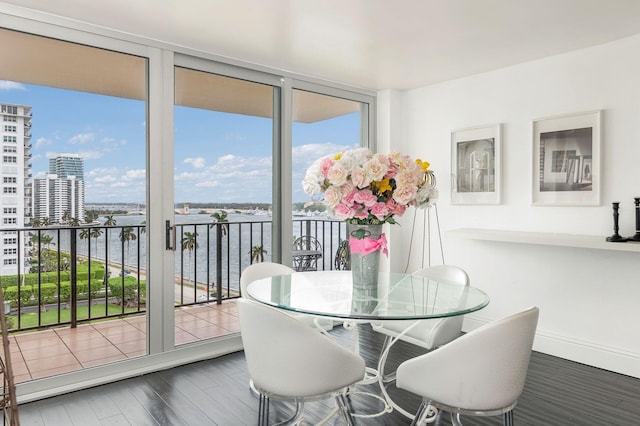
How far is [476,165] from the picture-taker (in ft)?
13.9

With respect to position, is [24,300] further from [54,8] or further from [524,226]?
[524,226]

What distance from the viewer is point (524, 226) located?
3.89 m

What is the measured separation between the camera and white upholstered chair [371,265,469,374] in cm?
258

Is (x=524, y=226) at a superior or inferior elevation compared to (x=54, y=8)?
inferior

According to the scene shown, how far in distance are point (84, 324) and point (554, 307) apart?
3.72 meters

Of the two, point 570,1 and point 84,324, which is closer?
point 570,1

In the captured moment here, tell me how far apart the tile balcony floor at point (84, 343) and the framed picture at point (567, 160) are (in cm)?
306

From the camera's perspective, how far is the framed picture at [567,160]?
3.43 meters

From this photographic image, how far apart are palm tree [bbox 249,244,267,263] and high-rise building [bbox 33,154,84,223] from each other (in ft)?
4.74

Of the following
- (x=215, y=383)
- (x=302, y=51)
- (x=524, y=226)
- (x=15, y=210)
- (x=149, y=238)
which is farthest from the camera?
(x=524, y=226)

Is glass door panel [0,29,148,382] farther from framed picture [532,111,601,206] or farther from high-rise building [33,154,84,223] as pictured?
framed picture [532,111,601,206]

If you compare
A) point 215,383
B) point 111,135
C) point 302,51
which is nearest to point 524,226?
point 302,51

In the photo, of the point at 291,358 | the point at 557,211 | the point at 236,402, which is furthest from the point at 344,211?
the point at 557,211

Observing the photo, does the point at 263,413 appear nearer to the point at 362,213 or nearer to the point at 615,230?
the point at 362,213
